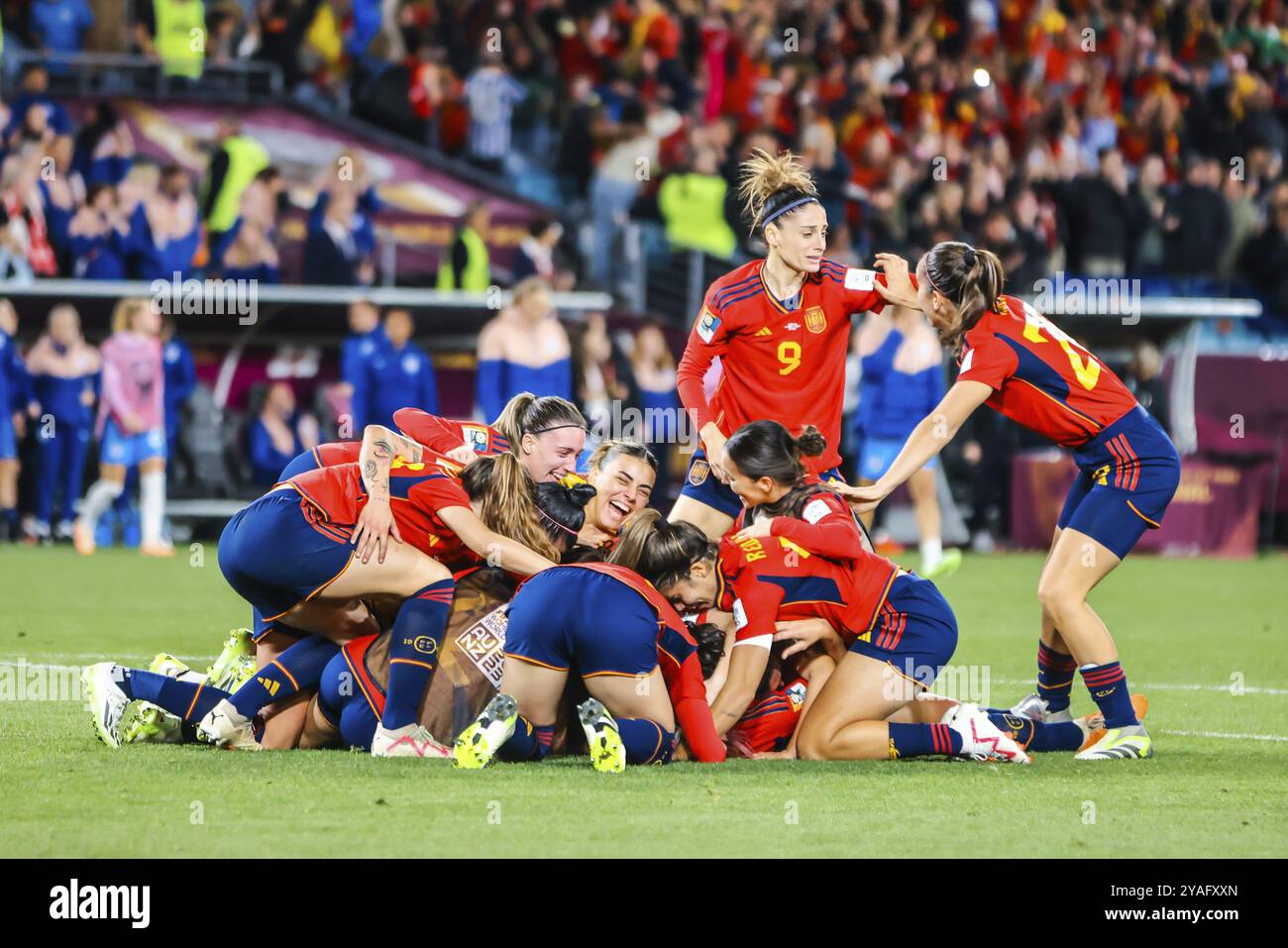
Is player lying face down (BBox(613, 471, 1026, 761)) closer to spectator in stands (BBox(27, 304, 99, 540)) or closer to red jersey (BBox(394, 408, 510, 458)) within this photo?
red jersey (BBox(394, 408, 510, 458))

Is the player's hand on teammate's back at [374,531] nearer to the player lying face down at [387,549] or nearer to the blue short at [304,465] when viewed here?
the player lying face down at [387,549]

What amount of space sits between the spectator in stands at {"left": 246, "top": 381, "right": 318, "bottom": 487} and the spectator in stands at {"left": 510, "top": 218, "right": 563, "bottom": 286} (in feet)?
7.56

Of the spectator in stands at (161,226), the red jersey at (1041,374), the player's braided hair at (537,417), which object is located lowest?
the player's braided hair at (537,417)

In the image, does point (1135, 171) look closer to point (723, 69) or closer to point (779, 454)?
point (723, 69)

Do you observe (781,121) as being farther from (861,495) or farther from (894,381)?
(861,495)

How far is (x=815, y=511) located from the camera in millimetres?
6773

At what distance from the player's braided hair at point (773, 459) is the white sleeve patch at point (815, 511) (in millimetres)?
50

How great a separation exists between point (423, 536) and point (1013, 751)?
223cm

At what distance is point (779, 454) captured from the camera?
6.88 m

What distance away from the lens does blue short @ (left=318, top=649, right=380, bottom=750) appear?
6504 mm

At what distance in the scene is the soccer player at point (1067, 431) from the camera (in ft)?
22.7

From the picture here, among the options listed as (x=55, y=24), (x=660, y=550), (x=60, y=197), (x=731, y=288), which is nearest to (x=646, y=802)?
(x=660, y=550)

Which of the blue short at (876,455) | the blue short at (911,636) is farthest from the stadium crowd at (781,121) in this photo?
the blue short at (911,636)
